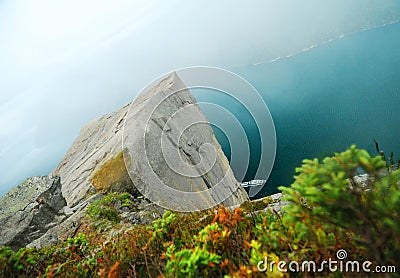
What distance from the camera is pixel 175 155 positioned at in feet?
40.0

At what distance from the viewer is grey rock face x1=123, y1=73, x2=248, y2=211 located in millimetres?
10469

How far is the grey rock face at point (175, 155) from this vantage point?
1047cm

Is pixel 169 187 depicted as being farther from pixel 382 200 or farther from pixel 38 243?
pixel 382 200

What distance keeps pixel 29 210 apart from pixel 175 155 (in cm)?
550

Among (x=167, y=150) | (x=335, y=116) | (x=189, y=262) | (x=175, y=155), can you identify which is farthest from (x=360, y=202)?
(x=335, y=116)

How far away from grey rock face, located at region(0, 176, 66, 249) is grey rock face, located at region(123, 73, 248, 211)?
9.08 feet

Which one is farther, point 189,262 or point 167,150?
point 167,150

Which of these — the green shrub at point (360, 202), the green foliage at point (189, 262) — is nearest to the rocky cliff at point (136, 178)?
the green foliage at point (189, 262)

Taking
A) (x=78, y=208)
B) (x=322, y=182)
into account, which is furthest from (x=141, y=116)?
(x=322, y=182)

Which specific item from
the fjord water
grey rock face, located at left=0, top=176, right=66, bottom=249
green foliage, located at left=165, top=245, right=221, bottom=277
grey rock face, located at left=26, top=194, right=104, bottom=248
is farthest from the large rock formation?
the fjord water

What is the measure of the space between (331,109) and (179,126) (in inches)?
2806

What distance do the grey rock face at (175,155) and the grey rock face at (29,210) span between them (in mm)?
2769

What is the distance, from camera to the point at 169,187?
1071 centimetres

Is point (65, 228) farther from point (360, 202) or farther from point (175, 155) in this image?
point (360, 202)
